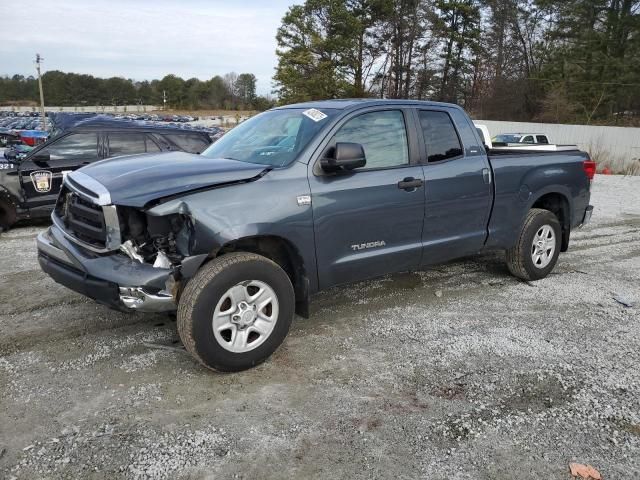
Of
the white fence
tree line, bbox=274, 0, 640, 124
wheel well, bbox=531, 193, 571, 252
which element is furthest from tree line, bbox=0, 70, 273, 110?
wheel well, bbox=531, 193, 571, 252

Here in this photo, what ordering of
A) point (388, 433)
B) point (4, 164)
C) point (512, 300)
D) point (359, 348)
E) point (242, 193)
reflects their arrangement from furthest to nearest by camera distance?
point (4, 164), point (512, 300), point (359, 348), point (242, 193), point (388, 433)

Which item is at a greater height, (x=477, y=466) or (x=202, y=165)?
(x=202, y=165)

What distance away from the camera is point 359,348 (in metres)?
3.92

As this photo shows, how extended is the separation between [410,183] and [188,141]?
5.73 metres

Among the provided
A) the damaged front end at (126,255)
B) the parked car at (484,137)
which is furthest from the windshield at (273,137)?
the parked car at (484,137)

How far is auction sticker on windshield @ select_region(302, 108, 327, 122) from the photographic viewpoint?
4055mm

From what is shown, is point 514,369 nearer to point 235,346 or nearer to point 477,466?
point 477,466

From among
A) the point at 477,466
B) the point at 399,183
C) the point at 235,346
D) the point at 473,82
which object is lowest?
the point at 477,466

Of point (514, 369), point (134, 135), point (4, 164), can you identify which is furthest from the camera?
point (134, 135)

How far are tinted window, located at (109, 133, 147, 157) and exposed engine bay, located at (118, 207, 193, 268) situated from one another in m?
5.52

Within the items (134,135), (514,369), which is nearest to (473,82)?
(134,135)

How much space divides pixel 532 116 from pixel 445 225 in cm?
5168

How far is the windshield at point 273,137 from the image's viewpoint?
12.8ft

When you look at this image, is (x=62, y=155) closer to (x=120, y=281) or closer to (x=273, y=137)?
(x=273, y=137)
